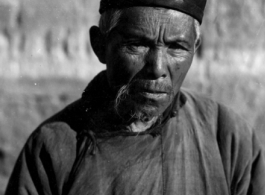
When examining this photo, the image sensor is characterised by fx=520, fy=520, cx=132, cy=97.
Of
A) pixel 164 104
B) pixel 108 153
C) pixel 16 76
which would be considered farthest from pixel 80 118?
pixel 16 76

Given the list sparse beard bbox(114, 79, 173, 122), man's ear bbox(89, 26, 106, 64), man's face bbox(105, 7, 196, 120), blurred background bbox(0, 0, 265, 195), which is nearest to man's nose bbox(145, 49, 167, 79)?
man's face bbox(105, 7, 196, 120)

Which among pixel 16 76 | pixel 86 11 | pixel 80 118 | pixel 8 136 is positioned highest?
pixel 86 11

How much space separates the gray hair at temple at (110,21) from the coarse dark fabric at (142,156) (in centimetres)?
26

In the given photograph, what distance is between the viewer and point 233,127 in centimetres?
219

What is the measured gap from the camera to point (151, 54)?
1918 mm

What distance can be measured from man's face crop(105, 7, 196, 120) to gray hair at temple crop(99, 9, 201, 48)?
0.02 metres

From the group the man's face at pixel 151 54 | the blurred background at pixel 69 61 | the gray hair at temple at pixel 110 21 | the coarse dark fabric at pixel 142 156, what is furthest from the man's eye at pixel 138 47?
the blurred background at pixel 69 61

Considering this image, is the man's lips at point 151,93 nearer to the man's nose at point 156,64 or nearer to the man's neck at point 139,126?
the man's nose at point 156,64

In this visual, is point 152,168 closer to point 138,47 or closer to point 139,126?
point 139,126

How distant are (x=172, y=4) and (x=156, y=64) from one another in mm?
229

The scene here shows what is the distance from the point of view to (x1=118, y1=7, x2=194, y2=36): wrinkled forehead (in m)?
1.89

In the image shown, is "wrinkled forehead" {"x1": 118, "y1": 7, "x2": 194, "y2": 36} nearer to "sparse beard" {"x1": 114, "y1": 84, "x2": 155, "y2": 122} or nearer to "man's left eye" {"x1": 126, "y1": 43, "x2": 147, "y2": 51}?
"man's left eye" {"x1": 126, "y1": 43, "x2": 147, "y2": 51}

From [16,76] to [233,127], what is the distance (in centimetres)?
190

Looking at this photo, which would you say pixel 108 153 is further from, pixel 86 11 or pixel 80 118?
pixel 86 11
